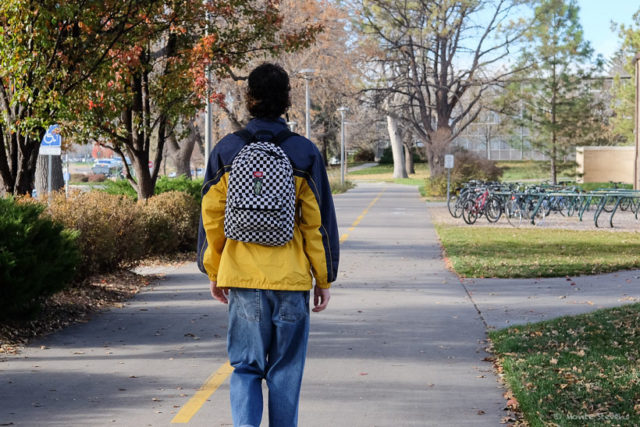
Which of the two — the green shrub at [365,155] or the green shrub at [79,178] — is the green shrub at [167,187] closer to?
the green shrub at [79,178]

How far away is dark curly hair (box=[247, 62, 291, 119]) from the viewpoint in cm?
436

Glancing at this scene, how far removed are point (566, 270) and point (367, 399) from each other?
27.8 ft

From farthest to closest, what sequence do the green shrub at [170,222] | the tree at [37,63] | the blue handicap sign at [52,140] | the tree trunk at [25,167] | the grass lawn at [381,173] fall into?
the grass lawn at [381,173] → the blue handicap sign at [52,140] → the green shrub at [170,222] → the tree trunk at [25,167] → the tree at [37,63]

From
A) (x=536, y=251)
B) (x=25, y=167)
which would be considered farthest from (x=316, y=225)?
(x=536, y=251)

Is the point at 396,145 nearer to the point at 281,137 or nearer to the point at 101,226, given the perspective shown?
the point at 101,226

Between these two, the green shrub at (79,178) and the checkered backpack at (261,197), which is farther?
the green shrub at (79,178)

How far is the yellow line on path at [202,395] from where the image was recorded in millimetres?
5652

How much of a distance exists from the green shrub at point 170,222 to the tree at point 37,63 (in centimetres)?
284

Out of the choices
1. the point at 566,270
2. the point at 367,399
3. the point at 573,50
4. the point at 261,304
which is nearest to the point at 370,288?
the point at 566,270

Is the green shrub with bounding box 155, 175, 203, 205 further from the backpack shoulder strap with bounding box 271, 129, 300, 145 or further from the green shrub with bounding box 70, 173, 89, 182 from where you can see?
the green shrub with bounding box 70, 173, 89, 182

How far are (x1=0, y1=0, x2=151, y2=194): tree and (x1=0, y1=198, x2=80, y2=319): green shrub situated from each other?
2931 mm

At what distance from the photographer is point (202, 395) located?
623 cm

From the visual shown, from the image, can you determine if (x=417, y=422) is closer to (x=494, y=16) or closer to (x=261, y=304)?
(x=261, y=304)

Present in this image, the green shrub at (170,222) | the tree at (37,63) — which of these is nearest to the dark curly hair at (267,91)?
the tree at (37,63)
